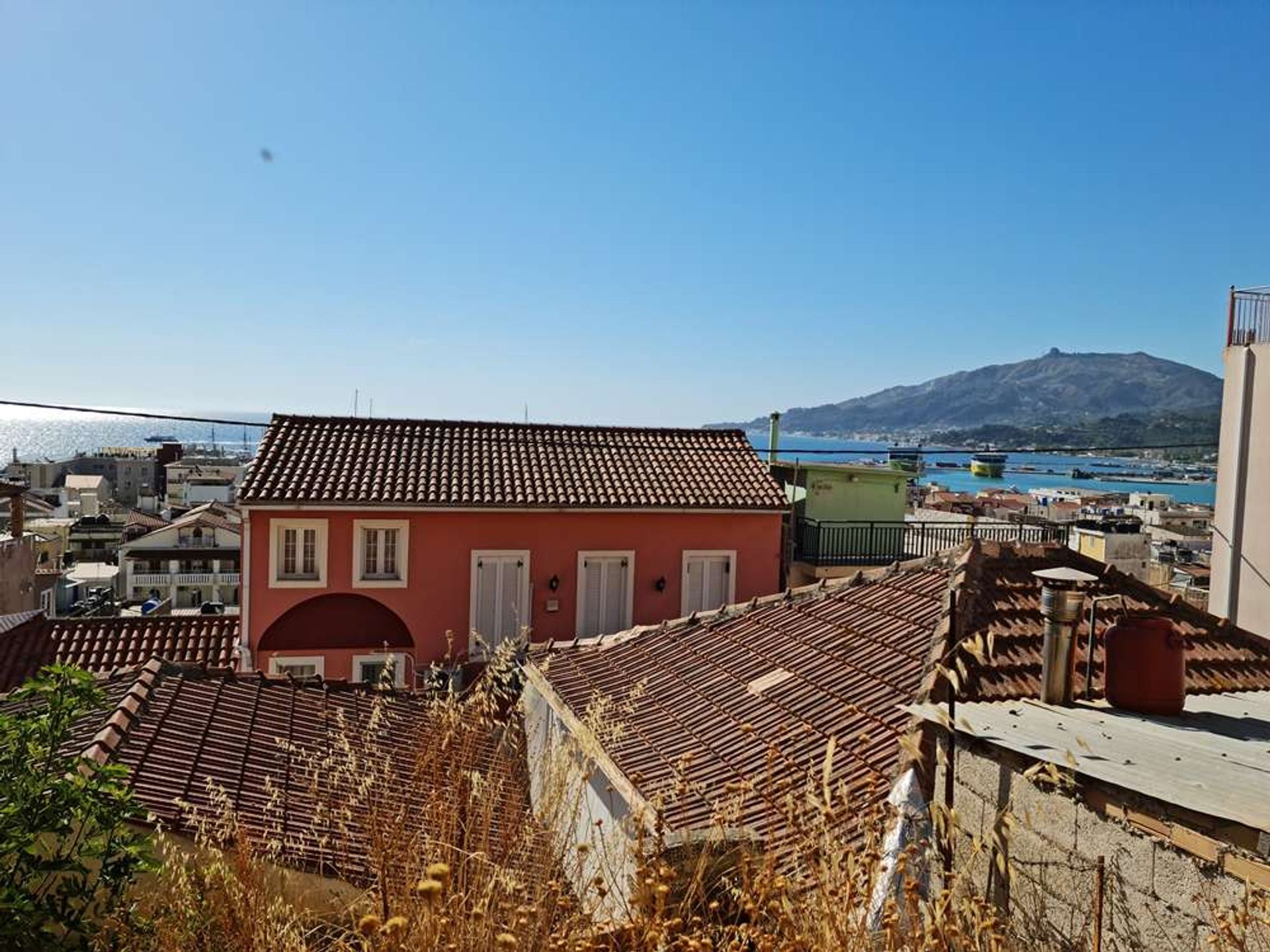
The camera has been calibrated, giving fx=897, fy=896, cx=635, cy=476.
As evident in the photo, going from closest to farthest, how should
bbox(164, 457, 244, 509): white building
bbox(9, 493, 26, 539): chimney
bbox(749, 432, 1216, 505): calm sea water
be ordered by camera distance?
bbox(9, 493, 26, 539): chimney, bbox(749, 432, 1216, 505): calm sea water, bbox(164, 457, 244, 509): white building

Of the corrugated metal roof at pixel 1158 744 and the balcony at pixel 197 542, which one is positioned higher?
the corrugated metal roof at pixel 1158 744

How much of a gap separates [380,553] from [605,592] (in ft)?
14.2

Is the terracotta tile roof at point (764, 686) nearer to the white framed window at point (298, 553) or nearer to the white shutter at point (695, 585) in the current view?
the white framed window at point (298, 553)

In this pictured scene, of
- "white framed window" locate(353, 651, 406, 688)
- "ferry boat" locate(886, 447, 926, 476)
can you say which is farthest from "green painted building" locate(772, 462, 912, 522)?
"white framed window" locate(353, 651, 406, 688)

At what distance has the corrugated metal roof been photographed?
10.7 ft

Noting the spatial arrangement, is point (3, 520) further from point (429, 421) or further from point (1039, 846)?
point (1039, 846)

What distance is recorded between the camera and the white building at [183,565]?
52625 mm

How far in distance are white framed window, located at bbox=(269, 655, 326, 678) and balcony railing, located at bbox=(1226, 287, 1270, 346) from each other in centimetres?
1689

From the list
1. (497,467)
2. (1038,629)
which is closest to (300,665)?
(497,467)

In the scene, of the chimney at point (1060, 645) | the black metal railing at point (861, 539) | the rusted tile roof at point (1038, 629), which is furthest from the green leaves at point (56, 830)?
the black metal railing at point (861, 539)

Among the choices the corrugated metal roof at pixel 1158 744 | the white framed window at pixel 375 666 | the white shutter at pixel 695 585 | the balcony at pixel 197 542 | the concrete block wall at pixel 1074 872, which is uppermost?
the corrugated metal roof at pixel 1158 744

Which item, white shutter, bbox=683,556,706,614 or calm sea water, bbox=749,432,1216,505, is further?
calm sea water, bbox=749,432,1216,505

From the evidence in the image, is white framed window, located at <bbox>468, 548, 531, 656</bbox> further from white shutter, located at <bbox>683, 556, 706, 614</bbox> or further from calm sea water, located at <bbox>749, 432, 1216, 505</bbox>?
calm sea water, located at <bbox>749, 432, 1216, 505</bbox>

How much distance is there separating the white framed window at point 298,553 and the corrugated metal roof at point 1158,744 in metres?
13.4
